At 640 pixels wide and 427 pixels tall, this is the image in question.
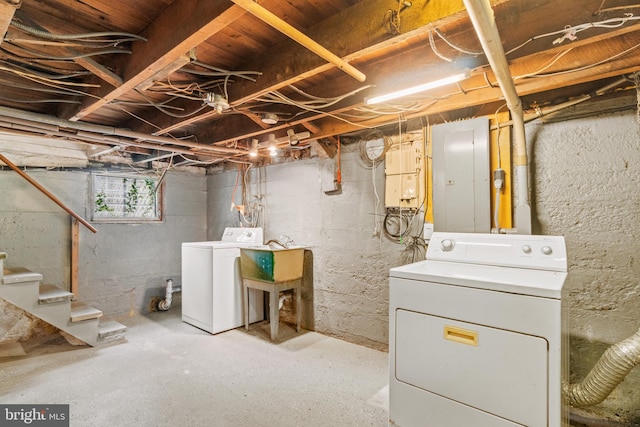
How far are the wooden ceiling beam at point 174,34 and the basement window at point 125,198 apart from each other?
8.50 feet

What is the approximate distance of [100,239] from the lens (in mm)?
3842

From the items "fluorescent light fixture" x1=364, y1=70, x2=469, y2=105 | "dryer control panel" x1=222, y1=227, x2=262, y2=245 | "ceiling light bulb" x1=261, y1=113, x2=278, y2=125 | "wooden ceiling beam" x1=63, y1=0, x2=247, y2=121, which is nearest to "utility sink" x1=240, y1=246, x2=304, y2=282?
"dryer control panel" x1=222, y1=227, x2=262, y2=245

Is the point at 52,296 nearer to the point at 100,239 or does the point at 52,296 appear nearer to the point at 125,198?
the point at 100,239

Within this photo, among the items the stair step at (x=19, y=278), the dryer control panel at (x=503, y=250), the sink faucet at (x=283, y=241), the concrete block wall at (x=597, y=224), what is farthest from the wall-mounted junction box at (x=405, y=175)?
the stair step at (x=19, y=278)

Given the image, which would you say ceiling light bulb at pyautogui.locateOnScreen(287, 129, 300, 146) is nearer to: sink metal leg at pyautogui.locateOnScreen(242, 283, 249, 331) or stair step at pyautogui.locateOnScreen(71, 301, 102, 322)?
sink metal leg at pyautogui.locateOnScreen(242, 283, 249, 331)

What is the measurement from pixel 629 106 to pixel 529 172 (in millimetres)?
625

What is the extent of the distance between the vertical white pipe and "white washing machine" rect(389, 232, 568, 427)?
33 centimetres

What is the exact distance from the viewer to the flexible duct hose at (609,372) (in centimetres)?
155

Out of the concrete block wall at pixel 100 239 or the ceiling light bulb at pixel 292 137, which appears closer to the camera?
the ceiling light bulb at pixel 292 137

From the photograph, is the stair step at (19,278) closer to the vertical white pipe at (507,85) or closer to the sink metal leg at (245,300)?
the sink metal leg at (245,300)

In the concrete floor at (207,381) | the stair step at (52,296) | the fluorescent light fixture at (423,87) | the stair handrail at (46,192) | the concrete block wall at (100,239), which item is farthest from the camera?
the concrete block wall at (100,239)

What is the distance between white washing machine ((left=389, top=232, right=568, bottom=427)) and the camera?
4.20 feet

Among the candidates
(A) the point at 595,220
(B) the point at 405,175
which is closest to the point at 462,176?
(B) the point at 405,175

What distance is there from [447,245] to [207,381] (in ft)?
6.88
